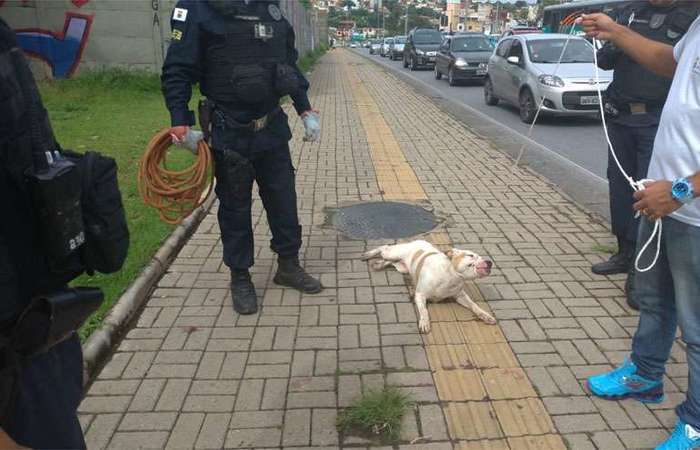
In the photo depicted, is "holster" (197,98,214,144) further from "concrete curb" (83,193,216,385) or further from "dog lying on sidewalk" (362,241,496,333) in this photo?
"dog lying on sidewalk" (362,241,496,333)

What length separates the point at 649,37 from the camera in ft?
12.5

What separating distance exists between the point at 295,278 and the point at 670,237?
2.43 meters

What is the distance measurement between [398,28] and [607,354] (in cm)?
9422

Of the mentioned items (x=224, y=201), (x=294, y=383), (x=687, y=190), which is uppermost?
(x=687, y=190)

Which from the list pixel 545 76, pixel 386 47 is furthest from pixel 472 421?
pixel 386 47

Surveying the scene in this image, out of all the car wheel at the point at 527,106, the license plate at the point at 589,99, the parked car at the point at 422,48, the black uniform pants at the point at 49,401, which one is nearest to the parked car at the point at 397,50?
the parked car at the point at 422,48

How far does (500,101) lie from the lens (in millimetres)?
14328

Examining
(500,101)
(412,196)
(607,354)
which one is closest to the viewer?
(607,354)

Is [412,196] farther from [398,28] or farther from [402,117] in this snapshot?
[398,28]

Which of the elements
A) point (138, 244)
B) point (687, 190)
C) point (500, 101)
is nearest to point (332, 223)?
point (138, 244)

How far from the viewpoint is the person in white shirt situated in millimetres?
2275

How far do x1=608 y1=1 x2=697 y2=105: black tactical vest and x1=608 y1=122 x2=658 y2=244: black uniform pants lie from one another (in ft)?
0.66

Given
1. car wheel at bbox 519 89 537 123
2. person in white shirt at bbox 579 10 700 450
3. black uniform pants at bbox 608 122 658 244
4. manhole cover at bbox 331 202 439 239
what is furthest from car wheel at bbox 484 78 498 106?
person in white shirt at bbox 579 10 700 450

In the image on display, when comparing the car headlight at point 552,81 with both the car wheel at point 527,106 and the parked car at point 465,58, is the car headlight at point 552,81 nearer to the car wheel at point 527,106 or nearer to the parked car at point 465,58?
the car wheel at point 527,106
